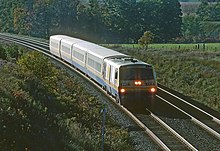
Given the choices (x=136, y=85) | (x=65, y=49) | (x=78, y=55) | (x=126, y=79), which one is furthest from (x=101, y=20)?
(x=136, y=85)

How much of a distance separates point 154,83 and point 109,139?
23.7 feet

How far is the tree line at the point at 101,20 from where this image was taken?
97875 millimetres

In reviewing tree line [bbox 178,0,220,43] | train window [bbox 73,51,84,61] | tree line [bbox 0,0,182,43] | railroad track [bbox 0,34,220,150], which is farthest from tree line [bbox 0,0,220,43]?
railroad track [bbox 0,34,220,150]

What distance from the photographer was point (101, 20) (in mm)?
99438

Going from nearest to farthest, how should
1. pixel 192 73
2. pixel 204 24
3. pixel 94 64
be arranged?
pixel 94 64, pixel 192 73, pixel 204 24

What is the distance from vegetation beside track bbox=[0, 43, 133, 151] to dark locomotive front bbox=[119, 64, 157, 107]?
5.50ft

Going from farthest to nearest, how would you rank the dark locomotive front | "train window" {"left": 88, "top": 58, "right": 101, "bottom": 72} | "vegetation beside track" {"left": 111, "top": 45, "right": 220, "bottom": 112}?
"vegetation beside track" {"left": 111, "top": 45, "right": 220, "bottom": 112}
"train window" {"left": 88, "top": 58, "right": 101, "bottom": 72}
the dark locomotive front

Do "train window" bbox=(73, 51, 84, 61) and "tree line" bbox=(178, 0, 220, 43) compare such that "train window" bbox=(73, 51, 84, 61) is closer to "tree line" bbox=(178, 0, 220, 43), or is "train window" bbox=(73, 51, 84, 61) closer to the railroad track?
the railroad track

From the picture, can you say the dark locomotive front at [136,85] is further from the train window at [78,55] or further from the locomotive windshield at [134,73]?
the train window at [78,55]

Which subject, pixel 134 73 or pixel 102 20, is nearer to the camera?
pixel 134 73

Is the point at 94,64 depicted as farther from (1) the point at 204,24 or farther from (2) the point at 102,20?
(1) the point at 204,24

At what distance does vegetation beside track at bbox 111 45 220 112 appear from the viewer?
29394 mm

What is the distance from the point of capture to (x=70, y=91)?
85.4ft

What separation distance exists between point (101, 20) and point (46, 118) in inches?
3326
